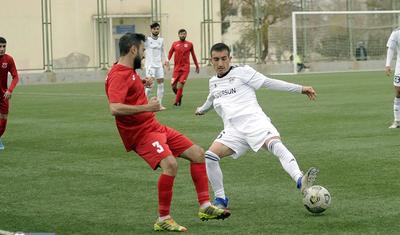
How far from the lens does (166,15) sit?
5625 centimetres

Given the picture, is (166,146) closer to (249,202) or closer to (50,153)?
(249,202)

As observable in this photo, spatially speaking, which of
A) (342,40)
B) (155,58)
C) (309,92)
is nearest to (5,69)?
(309,92)

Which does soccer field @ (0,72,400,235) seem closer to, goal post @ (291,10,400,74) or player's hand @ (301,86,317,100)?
player's hand @ (301,86,317,100)

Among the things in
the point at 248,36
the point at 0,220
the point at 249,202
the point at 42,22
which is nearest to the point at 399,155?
the point at 249,202

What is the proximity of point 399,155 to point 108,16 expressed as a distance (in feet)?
142

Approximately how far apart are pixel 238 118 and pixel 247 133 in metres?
0.21

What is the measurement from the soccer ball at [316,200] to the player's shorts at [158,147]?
1.26 m

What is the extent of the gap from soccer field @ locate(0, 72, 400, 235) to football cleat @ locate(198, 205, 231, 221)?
0.08 metres

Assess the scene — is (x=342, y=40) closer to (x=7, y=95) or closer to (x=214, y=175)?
(x=7, y=95)

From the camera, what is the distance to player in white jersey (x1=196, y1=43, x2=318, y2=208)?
9.41 m

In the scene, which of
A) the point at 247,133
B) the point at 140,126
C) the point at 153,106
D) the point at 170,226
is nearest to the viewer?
the point at 153,106

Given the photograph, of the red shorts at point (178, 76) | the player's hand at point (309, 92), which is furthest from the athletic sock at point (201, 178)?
the red shorts at point (178, 76)

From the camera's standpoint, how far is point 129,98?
27.8 feet

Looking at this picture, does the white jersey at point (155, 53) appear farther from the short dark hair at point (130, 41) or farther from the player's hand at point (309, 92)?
the short dark hair at point (130, 41)
